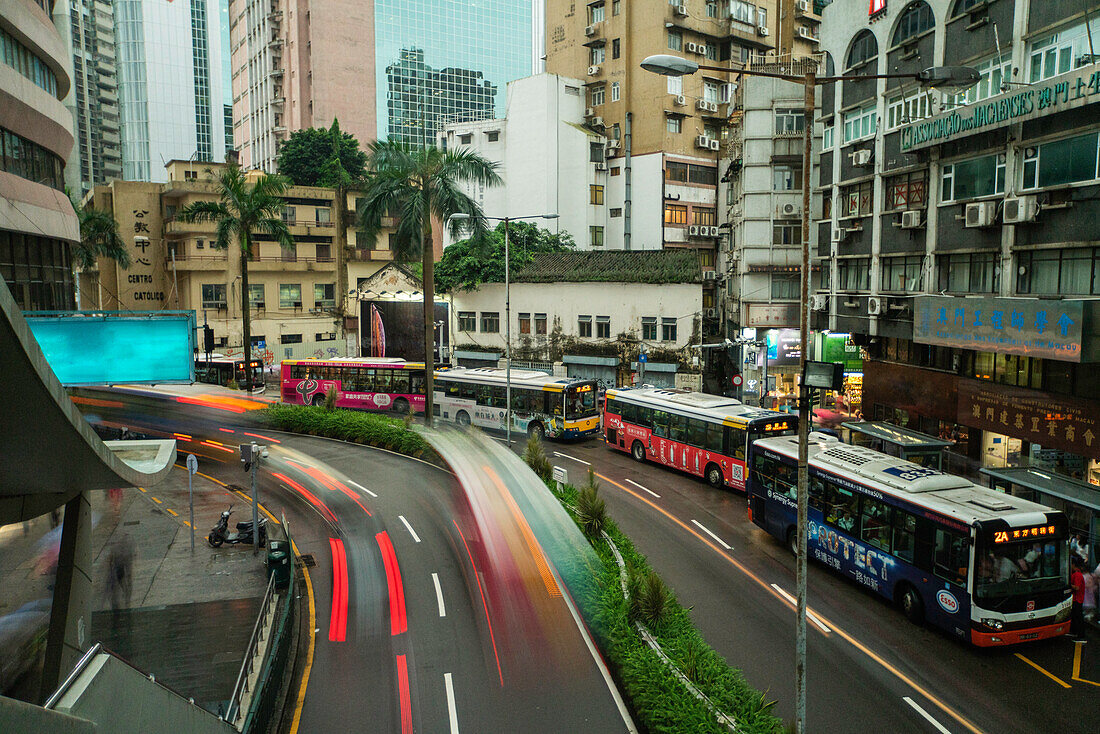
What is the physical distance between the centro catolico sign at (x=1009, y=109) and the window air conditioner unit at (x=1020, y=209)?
6.85ft

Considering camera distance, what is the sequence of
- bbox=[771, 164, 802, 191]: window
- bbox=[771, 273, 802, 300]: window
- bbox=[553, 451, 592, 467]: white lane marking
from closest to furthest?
bbox=[553, 451, 592, 467]: white lane marking < bbox=[771, 164, 802, 191]: window < bbox=[771, 273, 802, 300]: window

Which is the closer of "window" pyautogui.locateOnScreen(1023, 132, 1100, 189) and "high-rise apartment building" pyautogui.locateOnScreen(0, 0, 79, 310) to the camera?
"high-rise apartment building" pyautogui.locateOnScreen(0, 0, 79, 310)

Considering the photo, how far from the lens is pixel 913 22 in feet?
87.6

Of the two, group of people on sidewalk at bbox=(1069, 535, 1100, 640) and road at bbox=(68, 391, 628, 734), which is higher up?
group of people on sidewalk at bbox=(1069, 535, 1100, 640)

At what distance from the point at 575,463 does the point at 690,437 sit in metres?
4.71

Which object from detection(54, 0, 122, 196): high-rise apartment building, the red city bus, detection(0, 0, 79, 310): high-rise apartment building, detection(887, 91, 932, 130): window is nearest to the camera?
detection(0, 0, 79, 310): high-rise apartment building

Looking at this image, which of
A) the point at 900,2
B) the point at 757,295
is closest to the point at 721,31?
the point at 757,295

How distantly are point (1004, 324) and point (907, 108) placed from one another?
9.49m

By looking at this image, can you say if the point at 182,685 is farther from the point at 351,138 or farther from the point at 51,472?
the point at 351,138

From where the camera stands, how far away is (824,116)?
32.9 meters

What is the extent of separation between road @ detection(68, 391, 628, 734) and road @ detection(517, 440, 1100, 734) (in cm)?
286

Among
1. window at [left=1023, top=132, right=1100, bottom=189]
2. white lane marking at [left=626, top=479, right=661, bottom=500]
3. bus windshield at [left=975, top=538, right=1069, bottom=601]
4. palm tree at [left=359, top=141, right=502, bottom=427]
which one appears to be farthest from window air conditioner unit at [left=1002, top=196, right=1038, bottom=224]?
palm tree at [left=359, top=141, right=502, bottom=427]

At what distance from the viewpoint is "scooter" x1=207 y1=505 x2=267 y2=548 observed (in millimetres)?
19016

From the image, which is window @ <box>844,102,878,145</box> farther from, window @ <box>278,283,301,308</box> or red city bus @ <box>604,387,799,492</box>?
window @ <box>278,283,301,308</box>
